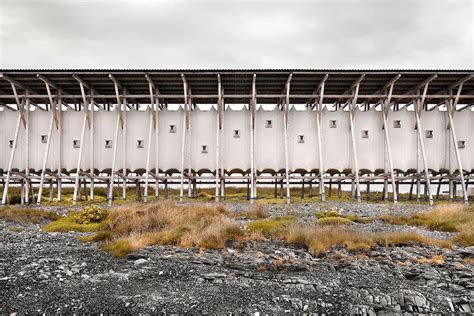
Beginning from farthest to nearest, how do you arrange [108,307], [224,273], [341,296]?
[224,273], [341,296], [108,307]

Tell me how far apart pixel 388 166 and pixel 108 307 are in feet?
83.7

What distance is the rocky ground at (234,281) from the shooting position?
26.0 ft

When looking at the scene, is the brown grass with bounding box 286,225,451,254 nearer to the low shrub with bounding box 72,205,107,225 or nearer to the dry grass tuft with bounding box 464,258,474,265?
the dry grass tuft with bounding box 464,258,474,265

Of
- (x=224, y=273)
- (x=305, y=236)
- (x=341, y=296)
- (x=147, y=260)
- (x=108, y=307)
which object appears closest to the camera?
(x=108, y=307)

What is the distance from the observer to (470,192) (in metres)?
39.7

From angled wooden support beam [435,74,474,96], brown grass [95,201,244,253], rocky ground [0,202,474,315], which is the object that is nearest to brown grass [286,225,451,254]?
rocky ground [0,202,474,315]

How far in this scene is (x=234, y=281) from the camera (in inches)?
360

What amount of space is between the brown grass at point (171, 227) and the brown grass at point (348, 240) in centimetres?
239

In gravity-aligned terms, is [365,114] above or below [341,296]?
above

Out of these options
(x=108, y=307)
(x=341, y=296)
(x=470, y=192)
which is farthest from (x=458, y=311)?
(x=470, y=192)

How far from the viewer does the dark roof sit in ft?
82.3

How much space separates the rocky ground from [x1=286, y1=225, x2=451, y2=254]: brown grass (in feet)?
1.46

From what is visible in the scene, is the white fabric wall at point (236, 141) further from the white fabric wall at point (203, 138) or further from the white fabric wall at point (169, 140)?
the white fabric wall at point (169, 140)

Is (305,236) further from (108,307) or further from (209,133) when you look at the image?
(209,133)
